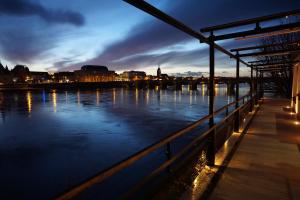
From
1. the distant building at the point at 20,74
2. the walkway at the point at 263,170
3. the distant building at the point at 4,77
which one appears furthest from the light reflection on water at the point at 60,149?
the distant building at the point at 20,74

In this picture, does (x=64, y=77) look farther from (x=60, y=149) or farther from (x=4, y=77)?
(x=60, y=149)

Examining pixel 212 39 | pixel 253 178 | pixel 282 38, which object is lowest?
pixel 253 178

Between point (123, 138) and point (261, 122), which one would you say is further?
point (123, 138)

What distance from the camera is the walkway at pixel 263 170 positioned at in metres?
3.66

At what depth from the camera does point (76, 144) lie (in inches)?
516

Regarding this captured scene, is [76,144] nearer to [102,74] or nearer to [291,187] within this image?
[291,187]

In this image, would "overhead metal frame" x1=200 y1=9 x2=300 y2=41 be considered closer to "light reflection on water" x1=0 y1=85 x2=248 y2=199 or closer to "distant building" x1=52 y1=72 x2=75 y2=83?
"light reflection on water" x1=0 y1=85 x2=248 y2=199

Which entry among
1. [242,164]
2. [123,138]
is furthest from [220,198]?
[123,138]

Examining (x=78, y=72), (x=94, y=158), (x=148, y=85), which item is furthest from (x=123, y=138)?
(x=78, y=72)

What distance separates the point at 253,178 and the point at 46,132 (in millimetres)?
15621

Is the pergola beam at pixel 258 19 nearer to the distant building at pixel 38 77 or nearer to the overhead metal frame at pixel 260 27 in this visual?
the overhead metal frame at pixel 260 27

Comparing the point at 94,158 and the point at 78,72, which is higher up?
the point at 78,72

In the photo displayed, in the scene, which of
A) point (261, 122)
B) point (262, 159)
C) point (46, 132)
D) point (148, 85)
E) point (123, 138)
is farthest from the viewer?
Answer: point (148, 85)

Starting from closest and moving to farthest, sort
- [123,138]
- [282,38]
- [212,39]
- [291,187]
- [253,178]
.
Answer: [291,187], [253,178], [212,39], [123,138], [282,38]
